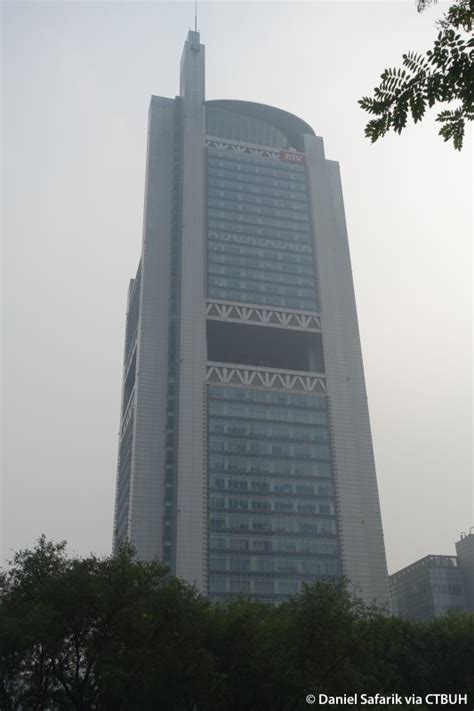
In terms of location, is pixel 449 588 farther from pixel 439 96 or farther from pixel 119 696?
pixel 439 96

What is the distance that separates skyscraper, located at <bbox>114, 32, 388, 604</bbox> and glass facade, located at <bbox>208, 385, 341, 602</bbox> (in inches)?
9.7

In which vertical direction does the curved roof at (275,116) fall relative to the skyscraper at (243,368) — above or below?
above

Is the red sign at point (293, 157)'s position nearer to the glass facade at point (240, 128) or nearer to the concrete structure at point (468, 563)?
the glass facade at point (240, 128)

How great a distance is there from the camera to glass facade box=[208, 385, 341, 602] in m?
108

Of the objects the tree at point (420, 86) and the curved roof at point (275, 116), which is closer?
the tree at point (420, 86)

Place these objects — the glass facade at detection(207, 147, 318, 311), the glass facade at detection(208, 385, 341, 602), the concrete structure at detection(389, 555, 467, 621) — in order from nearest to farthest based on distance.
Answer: the glass facade at detection(208, 385, 341, 602), the glass facade at detection(207, 147, 318, 311), the concrete structure at detection(389, 555, 467, 621)

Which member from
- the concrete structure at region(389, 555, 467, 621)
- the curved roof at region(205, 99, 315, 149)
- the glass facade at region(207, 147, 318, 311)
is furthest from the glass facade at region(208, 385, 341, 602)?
the curved roof at region(205, 99, 315, 149)

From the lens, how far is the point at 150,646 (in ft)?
137

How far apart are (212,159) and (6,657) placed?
127 meters

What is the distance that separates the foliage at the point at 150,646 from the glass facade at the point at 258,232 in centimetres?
9261

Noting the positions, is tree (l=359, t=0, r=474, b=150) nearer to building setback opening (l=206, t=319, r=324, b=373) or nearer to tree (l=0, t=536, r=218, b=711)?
tree (l=0, t=536, r=218, b=711)

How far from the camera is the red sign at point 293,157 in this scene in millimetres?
156500

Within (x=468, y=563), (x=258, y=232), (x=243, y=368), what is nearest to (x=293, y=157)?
(x=258, y=232)

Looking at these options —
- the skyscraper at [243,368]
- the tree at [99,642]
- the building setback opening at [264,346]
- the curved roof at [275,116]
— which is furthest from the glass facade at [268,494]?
the curved roof at [275,116]
